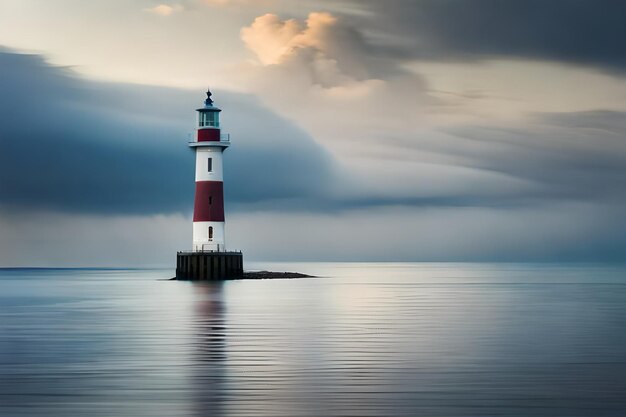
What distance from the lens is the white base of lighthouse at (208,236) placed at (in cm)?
6169

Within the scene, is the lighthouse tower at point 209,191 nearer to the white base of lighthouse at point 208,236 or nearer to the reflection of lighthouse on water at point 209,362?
the white base of lighthouse at point 208,236

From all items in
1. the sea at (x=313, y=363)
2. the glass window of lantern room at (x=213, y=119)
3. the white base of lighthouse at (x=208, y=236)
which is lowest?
the sea at (x=313, y=363)

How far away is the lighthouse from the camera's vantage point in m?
61.6

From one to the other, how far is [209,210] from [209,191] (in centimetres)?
124

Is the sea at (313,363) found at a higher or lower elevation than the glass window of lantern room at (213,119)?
lower

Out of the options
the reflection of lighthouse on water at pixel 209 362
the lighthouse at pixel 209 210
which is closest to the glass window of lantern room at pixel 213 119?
the lighthouse at pixel 209 210

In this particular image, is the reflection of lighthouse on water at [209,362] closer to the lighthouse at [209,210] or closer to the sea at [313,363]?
the sea at [313,363]

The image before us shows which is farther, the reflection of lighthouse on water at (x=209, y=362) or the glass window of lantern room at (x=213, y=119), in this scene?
the glass window of lantern room at (x=213, y=119)

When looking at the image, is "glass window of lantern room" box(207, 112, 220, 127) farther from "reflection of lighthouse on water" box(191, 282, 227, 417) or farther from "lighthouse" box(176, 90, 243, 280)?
"reflection of lighthouse on water" box(191, 282, 227, 417)

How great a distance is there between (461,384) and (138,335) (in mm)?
13114

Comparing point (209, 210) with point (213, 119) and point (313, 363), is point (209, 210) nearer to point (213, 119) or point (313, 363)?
point (213, 119)

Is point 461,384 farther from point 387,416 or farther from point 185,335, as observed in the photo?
point 185,335

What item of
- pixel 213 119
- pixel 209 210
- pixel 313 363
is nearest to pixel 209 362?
pixel 313 363

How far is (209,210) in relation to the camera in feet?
201
